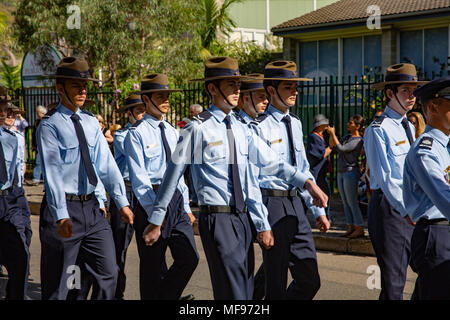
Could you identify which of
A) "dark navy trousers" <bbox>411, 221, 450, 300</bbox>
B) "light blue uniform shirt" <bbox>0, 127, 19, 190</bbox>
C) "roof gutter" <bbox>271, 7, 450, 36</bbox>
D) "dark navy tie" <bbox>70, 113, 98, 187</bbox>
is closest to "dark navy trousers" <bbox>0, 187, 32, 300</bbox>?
"light blue uniform shirt" <bbox>0, 127, 19, 190</bbox>

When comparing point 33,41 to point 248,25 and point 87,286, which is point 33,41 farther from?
point 87,286

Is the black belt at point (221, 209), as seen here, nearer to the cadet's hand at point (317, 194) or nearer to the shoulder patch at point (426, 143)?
the cadet's hand at point (317, 194)

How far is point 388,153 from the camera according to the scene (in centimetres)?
525

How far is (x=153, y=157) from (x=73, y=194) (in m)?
1.41

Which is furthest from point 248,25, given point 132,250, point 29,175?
point 132,250

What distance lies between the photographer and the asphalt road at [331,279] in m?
6.76

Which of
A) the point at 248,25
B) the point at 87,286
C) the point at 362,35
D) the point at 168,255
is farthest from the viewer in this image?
the point at 248,25

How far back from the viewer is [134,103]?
25.1 feet

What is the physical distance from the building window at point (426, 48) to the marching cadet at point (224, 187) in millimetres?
15691

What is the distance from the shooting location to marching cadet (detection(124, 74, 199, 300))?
5.63 m

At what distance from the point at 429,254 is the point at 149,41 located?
66.7ft

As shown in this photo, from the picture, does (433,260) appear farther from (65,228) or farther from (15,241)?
(15,241)

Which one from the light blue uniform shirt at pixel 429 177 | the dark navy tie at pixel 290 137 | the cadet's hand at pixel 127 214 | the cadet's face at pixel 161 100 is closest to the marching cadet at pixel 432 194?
the light blue uniform shirt at pixel 429 177

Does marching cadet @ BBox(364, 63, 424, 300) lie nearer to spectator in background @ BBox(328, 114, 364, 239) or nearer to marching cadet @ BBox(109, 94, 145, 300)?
marching cadet @ BBox(109, 94, 145, 300)
